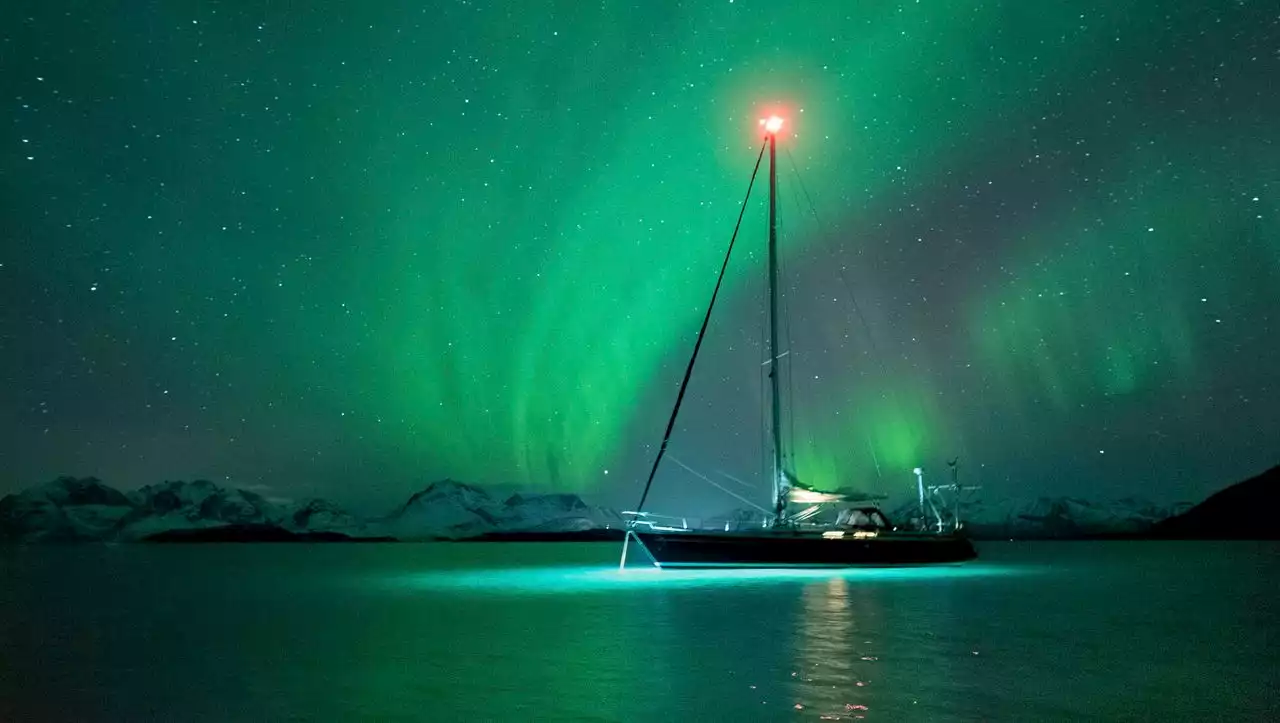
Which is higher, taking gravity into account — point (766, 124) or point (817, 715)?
point (766, 124)

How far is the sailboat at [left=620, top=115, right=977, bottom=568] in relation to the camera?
46.9 m

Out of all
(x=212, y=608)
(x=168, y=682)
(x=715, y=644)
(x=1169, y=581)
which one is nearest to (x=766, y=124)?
(x=715, y=644)

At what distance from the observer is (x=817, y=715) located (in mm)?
14742

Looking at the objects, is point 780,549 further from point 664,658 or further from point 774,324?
point 664,658

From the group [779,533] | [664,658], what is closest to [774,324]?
[779,533]

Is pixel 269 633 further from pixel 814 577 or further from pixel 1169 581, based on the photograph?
pixel 1169 581

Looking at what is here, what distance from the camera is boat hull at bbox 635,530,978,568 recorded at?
163 ft

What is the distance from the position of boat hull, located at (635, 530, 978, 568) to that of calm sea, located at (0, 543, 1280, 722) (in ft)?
14.7

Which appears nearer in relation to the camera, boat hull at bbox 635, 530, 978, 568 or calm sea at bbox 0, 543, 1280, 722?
calm sea at bbox 0, 543, 1280, 722

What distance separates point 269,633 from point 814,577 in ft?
110

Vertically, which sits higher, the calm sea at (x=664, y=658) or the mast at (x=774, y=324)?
the mast at (x=774, y=324)

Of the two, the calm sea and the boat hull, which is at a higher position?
the boat hull

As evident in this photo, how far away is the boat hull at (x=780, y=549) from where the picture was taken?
49.6 m

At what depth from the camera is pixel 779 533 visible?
4884 centimetres
